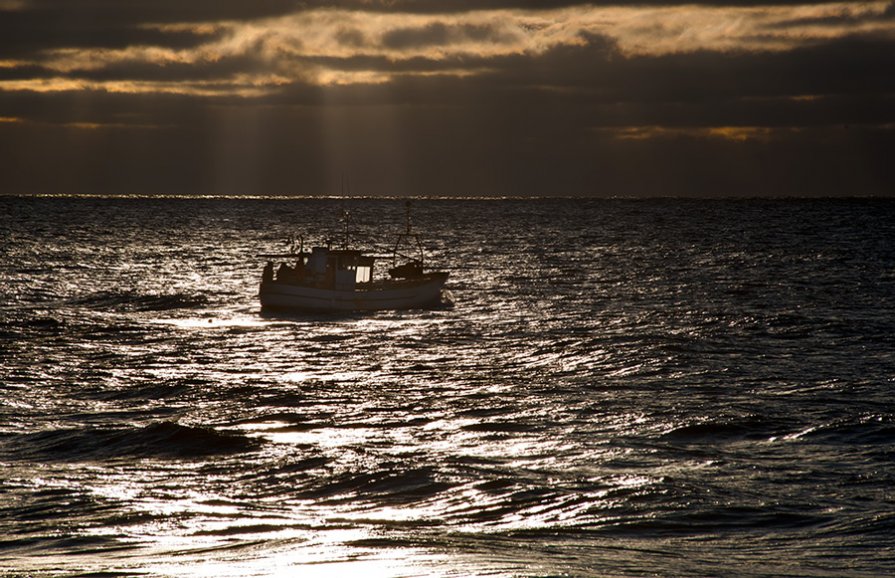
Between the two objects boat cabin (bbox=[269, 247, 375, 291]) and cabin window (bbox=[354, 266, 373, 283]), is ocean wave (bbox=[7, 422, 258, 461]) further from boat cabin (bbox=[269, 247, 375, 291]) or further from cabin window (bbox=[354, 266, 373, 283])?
cabin window (bbox=[354, 266, 373, 283])

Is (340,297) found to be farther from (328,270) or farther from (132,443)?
(132,443)

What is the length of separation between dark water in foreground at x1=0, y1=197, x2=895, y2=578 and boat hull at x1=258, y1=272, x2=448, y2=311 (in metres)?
1.59

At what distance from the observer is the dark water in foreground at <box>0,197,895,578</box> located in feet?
55.0

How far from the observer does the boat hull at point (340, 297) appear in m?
56.8

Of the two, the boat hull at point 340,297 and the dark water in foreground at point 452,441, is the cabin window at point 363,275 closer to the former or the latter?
the boat hull at point 340,297

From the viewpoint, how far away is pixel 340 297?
5712cm

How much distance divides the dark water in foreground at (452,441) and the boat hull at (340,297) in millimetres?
1586

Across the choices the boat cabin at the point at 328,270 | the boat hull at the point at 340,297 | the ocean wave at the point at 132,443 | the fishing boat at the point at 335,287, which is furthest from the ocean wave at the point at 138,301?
the ocean wave at the point at 132,443

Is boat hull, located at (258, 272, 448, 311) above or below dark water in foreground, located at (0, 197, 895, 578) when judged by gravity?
below

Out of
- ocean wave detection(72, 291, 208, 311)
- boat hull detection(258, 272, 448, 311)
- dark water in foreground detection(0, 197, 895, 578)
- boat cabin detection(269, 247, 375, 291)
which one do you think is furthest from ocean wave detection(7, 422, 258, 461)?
ocean wave detection(72, 291, 208, 311)

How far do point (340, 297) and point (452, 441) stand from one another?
32109 millimetres

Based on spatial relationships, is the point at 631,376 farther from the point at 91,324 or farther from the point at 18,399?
the point at 91,324

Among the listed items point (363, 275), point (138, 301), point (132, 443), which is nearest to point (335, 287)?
point (363, 275)

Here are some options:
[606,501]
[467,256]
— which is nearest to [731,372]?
[606,501]
